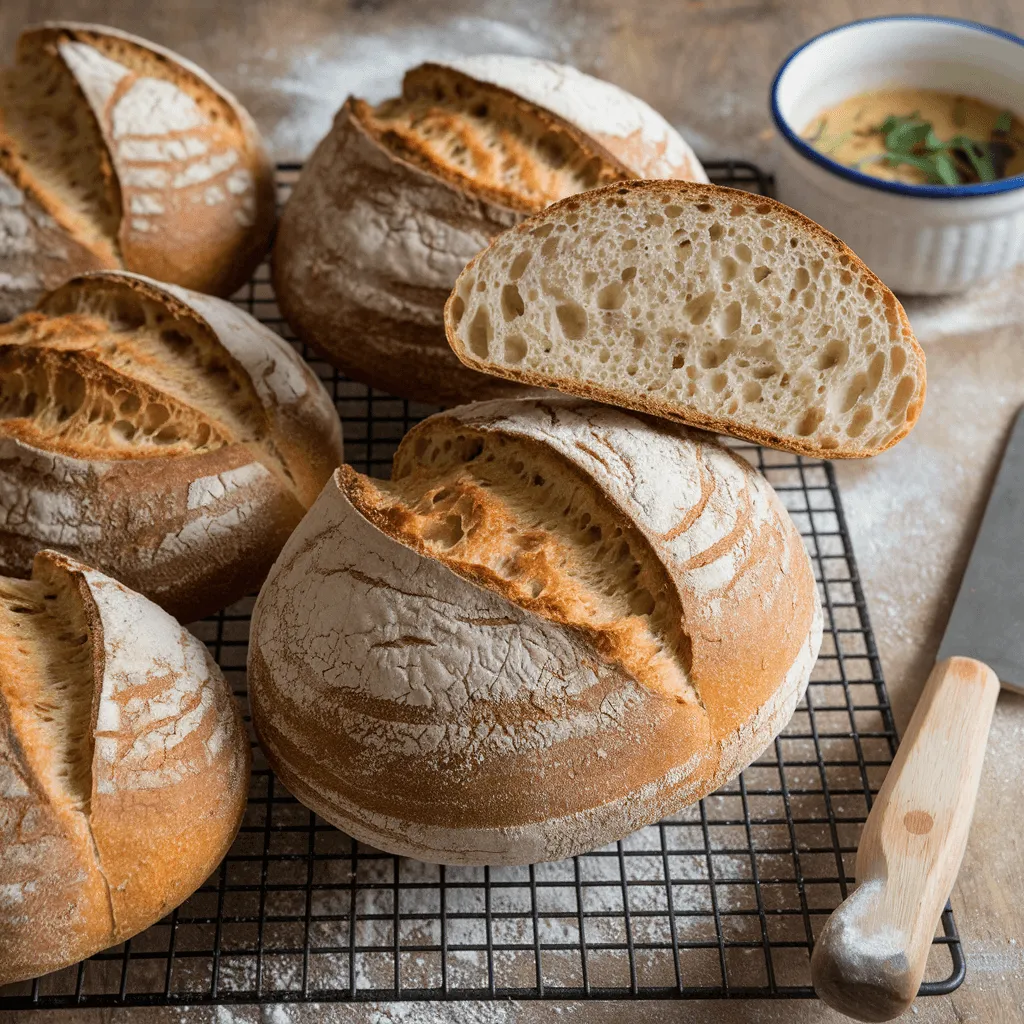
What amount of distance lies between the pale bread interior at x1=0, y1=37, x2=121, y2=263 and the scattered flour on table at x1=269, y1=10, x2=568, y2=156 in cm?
69

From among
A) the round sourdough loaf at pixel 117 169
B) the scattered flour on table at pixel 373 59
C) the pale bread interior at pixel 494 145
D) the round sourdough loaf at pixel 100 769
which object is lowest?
the round sourdough loaf at pixel 100 769

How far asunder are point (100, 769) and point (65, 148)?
A: 130 cm

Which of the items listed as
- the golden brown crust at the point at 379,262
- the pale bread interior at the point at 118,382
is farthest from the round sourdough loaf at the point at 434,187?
the pale bread interior at the point at 118,382

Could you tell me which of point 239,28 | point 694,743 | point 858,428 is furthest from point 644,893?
point 239,28

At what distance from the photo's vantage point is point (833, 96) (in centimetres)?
258

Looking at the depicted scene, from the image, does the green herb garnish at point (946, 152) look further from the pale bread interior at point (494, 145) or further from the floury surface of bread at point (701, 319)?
the floury surface of bread at point (701, 319)

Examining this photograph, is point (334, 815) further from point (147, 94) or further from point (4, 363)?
point (147, 94)

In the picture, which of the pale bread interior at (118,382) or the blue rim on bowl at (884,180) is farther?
the blue rim on bowl at (884,180)

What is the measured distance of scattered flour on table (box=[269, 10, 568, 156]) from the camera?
2934mm

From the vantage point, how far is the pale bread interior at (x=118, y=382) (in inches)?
71.8

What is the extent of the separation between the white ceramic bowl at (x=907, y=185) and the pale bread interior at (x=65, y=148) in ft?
4.36

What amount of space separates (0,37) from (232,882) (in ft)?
7.83

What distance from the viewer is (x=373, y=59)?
3102 millimetres

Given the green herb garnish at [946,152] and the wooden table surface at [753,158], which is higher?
the green herb garnish at [946,152]
